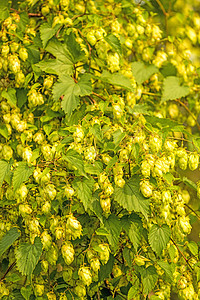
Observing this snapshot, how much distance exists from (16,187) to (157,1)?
4.92 feet

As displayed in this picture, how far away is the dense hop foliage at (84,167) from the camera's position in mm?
1615

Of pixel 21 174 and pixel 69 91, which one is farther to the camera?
pixel 69 91

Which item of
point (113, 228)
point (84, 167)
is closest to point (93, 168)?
point (84, 167)

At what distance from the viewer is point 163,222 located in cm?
175

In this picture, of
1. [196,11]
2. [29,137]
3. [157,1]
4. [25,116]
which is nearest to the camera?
[29,137]

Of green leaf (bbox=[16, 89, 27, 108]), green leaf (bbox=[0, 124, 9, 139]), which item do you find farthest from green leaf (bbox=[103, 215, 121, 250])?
green leaf (bbox=[16, 89, 27, 108])

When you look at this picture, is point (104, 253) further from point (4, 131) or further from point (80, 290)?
point (4, 131)

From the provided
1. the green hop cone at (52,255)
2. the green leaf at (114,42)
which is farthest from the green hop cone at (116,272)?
the green leaf at (114,42)

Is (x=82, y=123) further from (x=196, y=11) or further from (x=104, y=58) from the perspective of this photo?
(x=196, y=11)

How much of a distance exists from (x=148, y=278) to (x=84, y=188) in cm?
47

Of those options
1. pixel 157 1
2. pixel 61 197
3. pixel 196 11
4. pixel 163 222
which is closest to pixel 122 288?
pixel 163 222

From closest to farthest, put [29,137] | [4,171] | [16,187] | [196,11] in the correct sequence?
[16,187], [4,171], [29,137], [196,11]

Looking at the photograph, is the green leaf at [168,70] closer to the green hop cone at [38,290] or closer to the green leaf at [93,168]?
the green leaf at [93,168]

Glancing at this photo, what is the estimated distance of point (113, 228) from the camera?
1.66 metres
